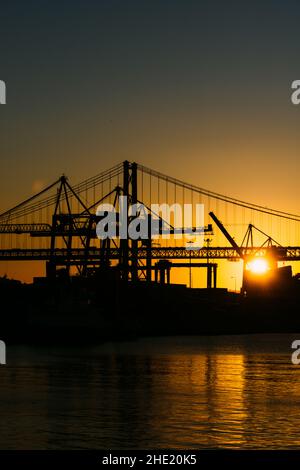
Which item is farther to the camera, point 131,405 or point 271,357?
point 271,357

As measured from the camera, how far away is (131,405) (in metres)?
34.4

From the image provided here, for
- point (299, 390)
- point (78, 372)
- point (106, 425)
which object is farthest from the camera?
point (78, 372)

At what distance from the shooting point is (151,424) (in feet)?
97.3

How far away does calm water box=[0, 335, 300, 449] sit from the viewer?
1057 inches

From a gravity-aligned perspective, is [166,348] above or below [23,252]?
below

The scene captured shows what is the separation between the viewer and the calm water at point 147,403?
88.1 ft

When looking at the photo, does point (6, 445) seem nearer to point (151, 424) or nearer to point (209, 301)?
point (151, 424)

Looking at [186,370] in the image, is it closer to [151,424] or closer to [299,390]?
[299,390]

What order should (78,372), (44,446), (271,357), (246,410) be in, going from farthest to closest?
(271,357)
(78,372)
(246,410)
(44,446)

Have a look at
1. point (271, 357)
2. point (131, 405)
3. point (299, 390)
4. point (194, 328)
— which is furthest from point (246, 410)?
point (194, 328)

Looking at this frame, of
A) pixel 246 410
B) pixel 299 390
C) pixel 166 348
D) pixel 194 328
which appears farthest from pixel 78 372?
pixel 194 328

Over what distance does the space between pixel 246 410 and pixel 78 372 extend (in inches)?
646

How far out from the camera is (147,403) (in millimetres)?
35062

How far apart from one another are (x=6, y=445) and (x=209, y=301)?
100909 mm
